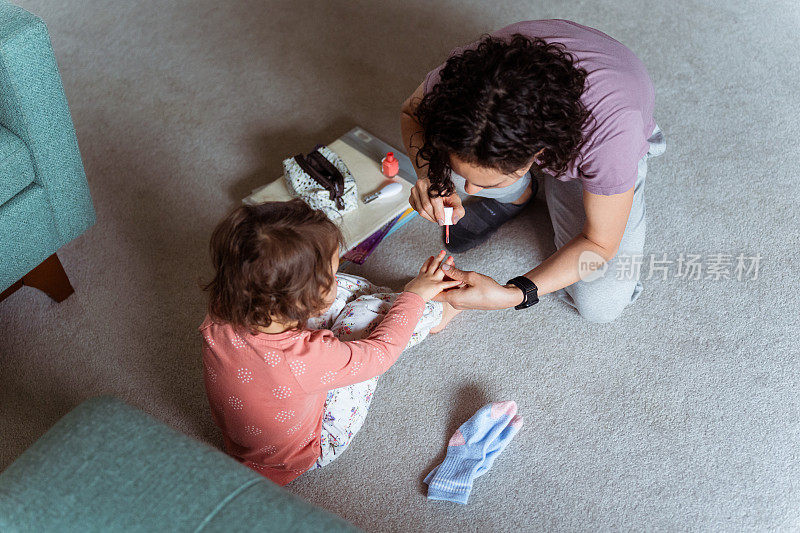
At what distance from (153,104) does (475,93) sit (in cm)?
138

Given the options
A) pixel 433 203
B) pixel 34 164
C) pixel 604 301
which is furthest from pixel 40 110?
pixel 604 301

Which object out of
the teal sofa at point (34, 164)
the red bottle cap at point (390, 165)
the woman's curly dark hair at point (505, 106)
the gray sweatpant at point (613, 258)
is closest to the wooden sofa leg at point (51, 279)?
the teal sofa at point (34, 164)

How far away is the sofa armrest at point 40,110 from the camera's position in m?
1.28

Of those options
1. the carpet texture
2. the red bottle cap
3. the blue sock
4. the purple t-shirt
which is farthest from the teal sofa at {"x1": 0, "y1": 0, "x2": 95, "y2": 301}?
the blue sock

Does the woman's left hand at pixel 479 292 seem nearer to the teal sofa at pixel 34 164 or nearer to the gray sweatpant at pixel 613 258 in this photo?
the gray sweatpant at pixel 613 258

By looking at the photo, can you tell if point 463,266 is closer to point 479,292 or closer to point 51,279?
point 479,292

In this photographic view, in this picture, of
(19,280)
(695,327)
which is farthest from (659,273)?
(19,280)

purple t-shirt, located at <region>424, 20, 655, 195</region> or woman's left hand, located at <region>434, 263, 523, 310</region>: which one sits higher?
purple t-shirt, located at <region>424, 20, 655, 195</region>

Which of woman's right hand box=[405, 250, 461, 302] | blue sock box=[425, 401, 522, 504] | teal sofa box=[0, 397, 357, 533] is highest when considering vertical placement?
teal sofa box=[0, 397, 357, 533]

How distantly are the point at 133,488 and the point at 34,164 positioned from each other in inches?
36.0

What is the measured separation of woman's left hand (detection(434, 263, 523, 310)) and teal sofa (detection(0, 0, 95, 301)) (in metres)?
0.84

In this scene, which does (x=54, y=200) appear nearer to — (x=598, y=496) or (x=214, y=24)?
(x=214, y=24)

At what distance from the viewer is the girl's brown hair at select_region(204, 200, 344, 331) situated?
3.32 ft

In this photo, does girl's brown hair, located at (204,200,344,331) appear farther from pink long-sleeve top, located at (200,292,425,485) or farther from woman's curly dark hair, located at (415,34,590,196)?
woman's curly dark hair, located at (415,34,590,196)
